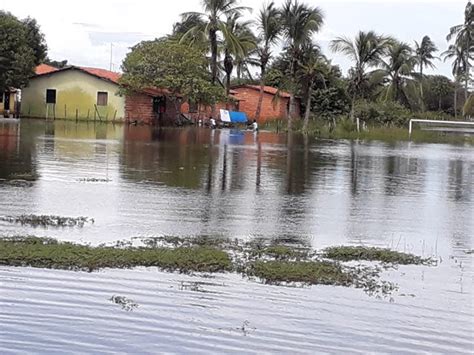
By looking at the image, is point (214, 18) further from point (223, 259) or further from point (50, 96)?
point (223, 259)

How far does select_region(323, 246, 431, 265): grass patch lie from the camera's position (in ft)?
29.3

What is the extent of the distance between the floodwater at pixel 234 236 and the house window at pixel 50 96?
31.7m

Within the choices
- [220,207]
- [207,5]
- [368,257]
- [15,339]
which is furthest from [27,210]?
[207,5]

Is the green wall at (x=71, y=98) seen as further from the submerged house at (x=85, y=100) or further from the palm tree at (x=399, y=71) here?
the palm tree at (x=399, y=71)

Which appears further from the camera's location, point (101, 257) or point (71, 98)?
point (71, 98)

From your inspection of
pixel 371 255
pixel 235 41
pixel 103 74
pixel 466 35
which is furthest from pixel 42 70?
pixel 371 255

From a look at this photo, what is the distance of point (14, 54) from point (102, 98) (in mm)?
7017

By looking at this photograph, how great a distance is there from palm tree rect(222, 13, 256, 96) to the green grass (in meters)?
42.3

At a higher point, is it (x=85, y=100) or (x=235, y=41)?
(x=235, y=41)

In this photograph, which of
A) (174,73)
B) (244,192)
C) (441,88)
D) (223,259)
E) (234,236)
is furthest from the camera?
(441,88)

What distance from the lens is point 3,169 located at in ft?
55.1

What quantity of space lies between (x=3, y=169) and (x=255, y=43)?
3767 centimetres

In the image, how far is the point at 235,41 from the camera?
50.2m

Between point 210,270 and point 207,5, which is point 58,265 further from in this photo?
point 207,5
